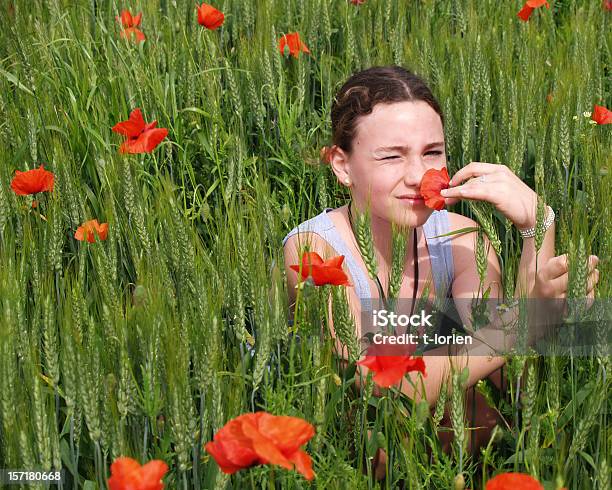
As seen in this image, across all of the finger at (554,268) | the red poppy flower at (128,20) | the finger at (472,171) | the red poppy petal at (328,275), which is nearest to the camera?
the red poppy petal at (328,275)

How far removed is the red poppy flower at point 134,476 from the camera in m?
1.08

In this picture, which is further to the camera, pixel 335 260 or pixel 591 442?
pixel 591 442

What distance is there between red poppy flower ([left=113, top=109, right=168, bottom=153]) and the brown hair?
401 mm

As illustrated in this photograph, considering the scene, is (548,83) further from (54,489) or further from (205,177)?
(54,489)

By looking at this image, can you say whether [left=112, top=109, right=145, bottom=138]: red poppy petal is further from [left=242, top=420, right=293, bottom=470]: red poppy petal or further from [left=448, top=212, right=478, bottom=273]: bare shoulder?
[left=242, top=420, right=293, bottom=470]: red poppy petal

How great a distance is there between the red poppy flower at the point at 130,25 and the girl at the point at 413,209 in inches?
25.6

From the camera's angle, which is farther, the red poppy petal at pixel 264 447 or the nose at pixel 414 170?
the nose at pixel 414 170

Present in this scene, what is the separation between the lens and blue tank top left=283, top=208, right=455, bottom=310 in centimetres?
203

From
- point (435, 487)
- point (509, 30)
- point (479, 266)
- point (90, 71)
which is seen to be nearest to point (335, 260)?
point (479, 266)

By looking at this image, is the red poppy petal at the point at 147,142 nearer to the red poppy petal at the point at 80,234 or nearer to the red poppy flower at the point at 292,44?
the red poppy petal at the point at 80,234

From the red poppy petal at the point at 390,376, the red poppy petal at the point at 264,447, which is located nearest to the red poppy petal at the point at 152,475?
the red poppy petal at the point at 264,447

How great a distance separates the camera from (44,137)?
221 centimetres

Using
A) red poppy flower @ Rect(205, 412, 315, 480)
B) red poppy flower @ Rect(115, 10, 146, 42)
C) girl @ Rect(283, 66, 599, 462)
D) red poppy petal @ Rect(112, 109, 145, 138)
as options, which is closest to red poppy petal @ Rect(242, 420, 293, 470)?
red poppy flower @ Rect(205, 412, 315, 480)

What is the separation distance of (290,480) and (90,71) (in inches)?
59.1
